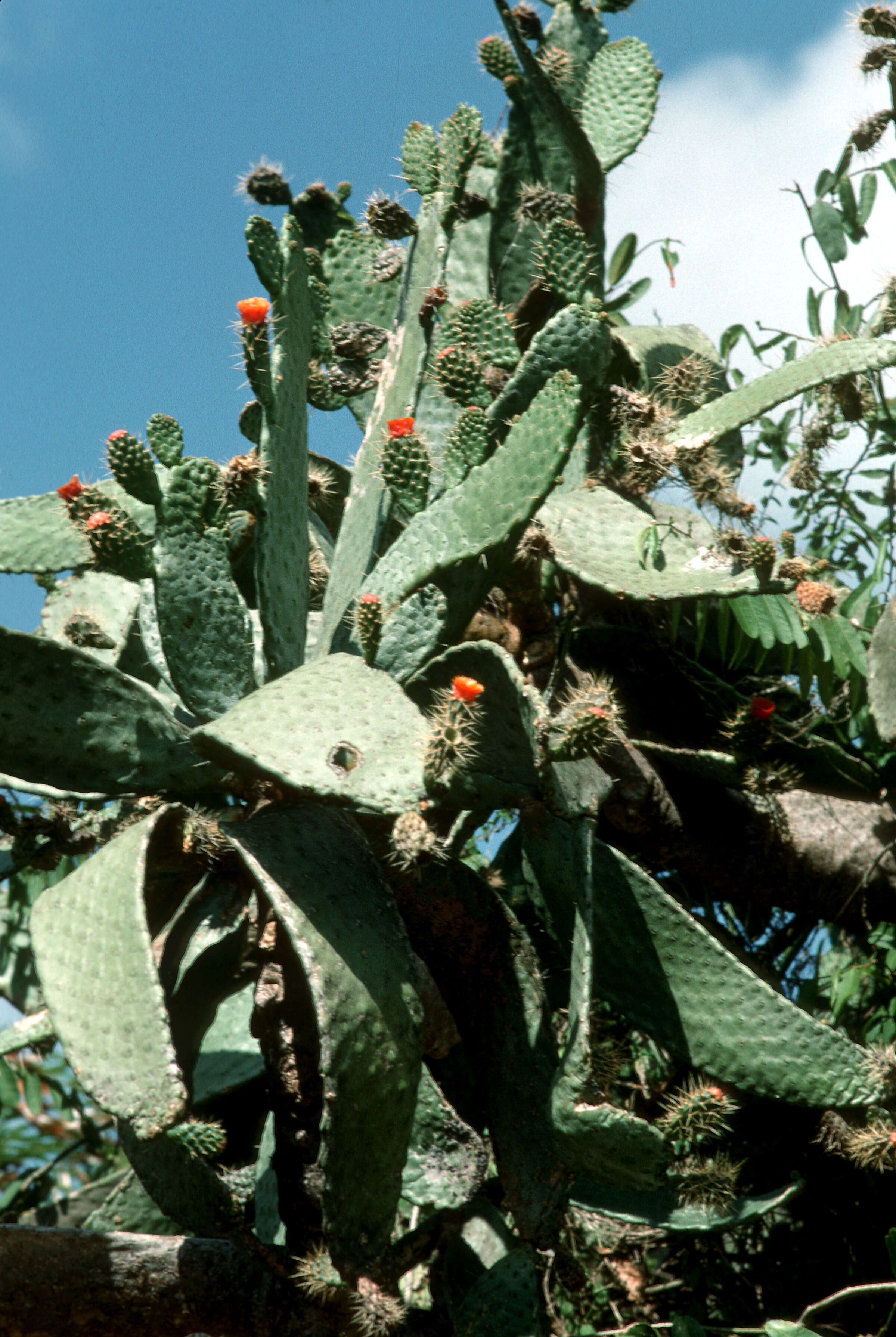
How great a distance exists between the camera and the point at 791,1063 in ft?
5.23

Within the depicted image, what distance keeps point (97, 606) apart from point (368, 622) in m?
0.92

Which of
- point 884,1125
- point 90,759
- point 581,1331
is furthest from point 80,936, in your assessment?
point 581,1331

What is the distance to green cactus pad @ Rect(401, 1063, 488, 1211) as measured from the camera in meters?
1.65

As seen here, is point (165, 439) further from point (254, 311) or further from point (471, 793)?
point (471, 793)

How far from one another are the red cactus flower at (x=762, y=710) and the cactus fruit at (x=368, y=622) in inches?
28.4

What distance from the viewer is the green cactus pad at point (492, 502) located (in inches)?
64.9

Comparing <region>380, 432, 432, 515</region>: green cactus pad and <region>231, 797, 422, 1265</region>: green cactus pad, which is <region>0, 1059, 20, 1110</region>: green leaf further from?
<region>380, 432, 432, 515</region>: green cactus pad

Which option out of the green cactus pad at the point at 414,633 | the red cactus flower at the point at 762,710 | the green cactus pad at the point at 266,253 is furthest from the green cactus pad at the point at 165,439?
the red cactus flower at the point at 762,710

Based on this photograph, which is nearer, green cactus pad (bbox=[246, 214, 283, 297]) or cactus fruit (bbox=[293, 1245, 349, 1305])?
cactus fruit (bbox=[293, 1245, 349, 1305])

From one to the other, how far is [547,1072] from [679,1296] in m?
0.95

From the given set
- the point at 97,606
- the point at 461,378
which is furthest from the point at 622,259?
the point at 97,606

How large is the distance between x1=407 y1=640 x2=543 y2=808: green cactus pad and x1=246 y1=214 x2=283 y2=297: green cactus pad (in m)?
0.70

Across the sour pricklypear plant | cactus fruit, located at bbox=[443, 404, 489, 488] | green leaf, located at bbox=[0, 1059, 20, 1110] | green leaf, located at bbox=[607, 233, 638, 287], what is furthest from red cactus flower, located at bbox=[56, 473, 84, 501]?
green leaf, located at bbox=[607, 233, 638, 287]

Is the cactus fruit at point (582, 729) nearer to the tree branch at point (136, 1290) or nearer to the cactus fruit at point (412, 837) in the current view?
the cactus fruit at point (412, 837)
